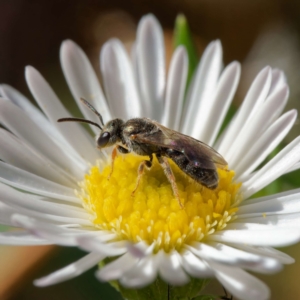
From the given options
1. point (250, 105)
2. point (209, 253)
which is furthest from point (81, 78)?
point (209, 253)

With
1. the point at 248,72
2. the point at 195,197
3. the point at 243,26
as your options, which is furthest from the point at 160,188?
the point at 243,26

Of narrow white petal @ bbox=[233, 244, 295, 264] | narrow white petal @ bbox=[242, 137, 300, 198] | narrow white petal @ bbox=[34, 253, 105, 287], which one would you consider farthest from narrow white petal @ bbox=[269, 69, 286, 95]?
narrow white petal @ bbox=[34, 253, 105, 287]

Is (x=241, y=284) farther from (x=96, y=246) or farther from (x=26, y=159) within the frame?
(x=26, y=159)

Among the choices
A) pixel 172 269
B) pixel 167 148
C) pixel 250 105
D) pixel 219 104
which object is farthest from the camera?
pixel 219 104

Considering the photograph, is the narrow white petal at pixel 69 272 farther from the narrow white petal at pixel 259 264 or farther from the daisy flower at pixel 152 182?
the narrow white petal at pixel 259 264

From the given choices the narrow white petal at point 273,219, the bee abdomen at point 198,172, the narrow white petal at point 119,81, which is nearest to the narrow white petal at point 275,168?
the narrow white petal at point 273,219

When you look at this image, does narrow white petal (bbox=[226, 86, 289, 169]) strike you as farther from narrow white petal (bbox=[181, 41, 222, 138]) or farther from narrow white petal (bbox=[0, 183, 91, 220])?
narrow white petal (bbox=[0, 183, 91, 220])
